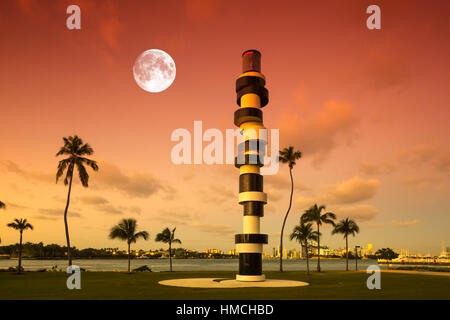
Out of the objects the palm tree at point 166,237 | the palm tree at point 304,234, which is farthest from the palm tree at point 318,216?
the palm tree at point 166,237

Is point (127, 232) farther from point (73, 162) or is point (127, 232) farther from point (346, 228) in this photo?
A: point (346, 228)

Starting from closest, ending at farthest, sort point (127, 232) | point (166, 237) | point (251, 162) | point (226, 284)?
point (226, 284), point (251, 162), point (127, 232), point (166, 237)

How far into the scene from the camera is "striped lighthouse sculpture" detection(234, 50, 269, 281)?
141 ft

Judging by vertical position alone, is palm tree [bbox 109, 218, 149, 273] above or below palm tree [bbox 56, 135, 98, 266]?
below

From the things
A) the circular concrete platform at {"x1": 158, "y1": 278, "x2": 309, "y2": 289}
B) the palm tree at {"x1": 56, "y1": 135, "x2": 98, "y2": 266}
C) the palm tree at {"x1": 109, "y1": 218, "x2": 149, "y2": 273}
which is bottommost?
the circular concrete platform at {"x1": 158, "y1": 278, "x2": 309, "y2": 289}

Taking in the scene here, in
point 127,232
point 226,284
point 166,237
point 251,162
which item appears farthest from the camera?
point 166,237

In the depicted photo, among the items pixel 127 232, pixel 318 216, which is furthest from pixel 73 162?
pixel 318 216

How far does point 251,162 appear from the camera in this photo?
43.8 m

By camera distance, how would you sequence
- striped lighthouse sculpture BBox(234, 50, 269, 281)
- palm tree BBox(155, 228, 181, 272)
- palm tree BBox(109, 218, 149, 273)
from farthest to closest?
palm tree BBox(155, 228, 181, 272)
palm tree BBox(109, 218, 149, 273)
striped lighthouse sculpture BBox(234, 50, 269, 281)

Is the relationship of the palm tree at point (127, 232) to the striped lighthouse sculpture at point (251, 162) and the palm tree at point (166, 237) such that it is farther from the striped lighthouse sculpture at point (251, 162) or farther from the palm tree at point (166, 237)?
the striped lighthouse sculpture at point (251, 162)


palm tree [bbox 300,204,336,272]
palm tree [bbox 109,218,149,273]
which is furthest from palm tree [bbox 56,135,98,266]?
palm tree [bbox 300,204,336,272]

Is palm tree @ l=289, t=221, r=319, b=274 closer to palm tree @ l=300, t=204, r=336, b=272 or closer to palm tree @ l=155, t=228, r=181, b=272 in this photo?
palm tree @ l=300, t=204, r=336, b=272
